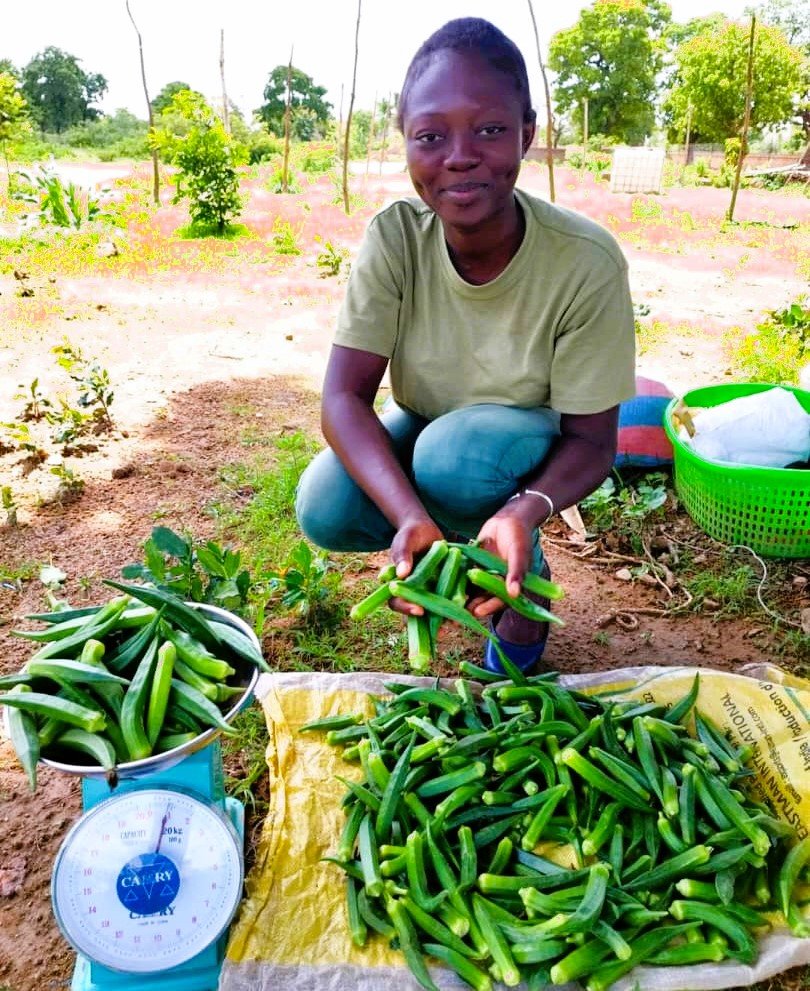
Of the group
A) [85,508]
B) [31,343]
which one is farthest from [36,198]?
[85,508]

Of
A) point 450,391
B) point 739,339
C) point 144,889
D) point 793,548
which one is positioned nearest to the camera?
Answer: point 144,889

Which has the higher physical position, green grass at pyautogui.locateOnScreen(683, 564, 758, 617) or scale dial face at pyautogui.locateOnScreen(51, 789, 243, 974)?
scale dial face at pyautogui.locateOnScreen(51, 789, 243, 974)

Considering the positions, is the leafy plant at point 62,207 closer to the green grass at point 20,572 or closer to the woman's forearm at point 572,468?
the green grass at point 20,572

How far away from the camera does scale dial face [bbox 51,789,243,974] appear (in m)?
1.76

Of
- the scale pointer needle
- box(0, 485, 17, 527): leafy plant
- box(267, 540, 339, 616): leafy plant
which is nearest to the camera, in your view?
the scale pointer needle

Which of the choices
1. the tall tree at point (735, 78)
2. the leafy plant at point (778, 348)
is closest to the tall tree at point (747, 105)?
the leafy plant at point (778, 348)

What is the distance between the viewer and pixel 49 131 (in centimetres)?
4872

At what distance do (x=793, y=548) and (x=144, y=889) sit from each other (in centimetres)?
310

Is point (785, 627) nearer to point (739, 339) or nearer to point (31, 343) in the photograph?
point (739, 339)

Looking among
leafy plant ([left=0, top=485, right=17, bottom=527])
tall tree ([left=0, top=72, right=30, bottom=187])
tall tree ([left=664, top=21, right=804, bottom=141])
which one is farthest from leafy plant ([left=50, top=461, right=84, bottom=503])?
tall tree ([left=664, top=21, right=804, bottom=141])

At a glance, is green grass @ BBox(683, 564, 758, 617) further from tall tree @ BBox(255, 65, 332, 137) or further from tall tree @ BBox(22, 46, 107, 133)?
tall tree @ BBox(22, 46, 107, 133)

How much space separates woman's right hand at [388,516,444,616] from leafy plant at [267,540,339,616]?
101cm

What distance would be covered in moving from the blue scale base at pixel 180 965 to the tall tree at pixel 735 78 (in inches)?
1340

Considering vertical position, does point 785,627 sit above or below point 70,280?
below
